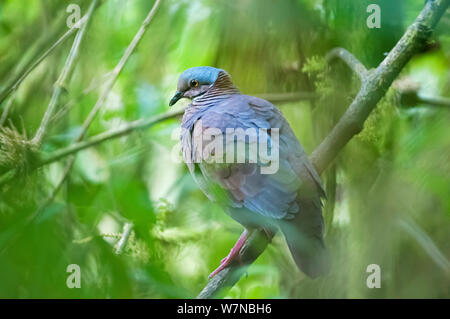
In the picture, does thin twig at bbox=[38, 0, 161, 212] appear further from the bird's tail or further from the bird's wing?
the bird's tail

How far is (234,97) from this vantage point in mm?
1344

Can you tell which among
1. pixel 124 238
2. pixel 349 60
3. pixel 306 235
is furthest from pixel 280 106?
pixel 124 238

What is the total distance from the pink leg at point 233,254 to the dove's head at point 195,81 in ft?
1.47

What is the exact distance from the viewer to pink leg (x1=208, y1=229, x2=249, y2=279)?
4.17ft

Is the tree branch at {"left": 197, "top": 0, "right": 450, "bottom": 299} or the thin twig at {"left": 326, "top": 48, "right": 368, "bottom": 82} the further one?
the thin twig at {"left": 326, "top": 48, "right": 368, "bottom": 82}

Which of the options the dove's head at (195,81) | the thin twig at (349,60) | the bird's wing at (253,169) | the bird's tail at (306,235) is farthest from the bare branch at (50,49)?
the bird's tail at (306,235)

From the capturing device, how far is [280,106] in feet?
5.08

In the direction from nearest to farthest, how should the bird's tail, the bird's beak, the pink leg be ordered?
the bird's tail, the pink leg, the bird's beak

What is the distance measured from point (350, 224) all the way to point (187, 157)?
0.64 m

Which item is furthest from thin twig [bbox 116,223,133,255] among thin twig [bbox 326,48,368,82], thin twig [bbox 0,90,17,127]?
thin twig [bbox 326,48,368,82]

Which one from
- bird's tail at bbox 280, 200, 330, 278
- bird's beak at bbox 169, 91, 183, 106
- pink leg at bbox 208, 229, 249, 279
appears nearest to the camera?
bird's tail at bbox 280, 200, 330, 278

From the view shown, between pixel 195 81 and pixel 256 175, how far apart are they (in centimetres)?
39

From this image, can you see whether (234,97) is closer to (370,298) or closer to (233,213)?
(233,213)
